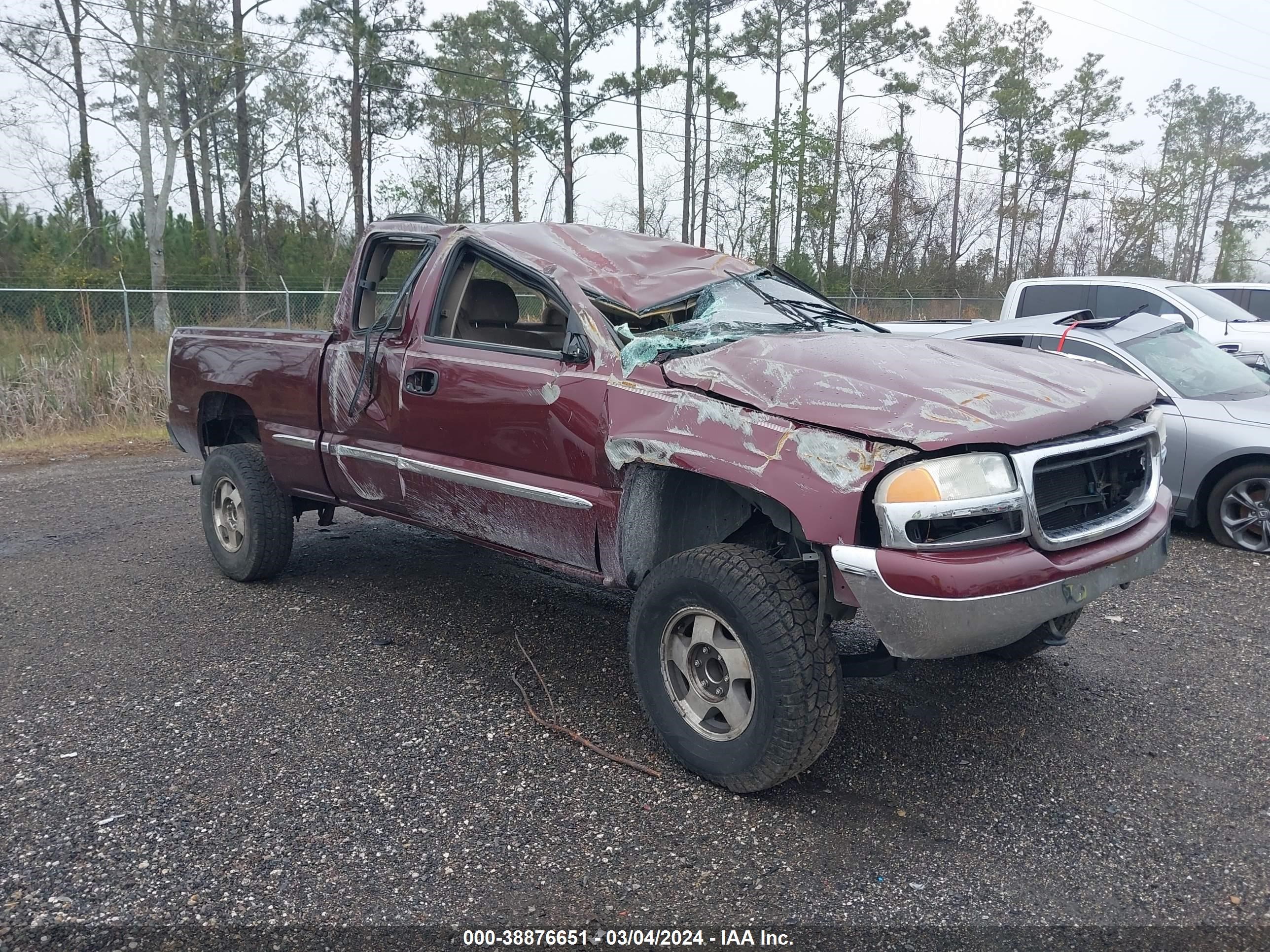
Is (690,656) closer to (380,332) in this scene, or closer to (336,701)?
(336,701)

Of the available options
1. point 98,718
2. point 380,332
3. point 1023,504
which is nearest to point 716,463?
point 1023,504

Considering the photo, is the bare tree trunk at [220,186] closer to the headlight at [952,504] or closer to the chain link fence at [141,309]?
the chain link fence at [141,309]

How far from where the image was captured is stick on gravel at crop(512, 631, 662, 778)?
3410 mm

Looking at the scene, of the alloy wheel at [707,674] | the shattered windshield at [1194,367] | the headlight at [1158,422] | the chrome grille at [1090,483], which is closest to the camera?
the chrome grille at [1090,483]

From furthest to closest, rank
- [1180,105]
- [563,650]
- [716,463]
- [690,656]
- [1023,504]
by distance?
[1180,105] < [563,650] < [690,656] < [716,463] < [1023,504]

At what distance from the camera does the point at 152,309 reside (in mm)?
16484

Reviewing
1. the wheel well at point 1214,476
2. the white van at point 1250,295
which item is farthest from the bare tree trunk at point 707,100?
the wheel well at point 1214,476

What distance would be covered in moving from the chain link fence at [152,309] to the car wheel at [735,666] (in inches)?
82.3

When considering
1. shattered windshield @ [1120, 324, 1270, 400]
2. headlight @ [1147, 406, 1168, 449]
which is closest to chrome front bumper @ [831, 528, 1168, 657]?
headlight @ [1147, 406, 1168, 449]

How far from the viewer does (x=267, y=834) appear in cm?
297

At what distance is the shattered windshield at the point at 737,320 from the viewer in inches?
140

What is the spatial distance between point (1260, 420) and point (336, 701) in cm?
599

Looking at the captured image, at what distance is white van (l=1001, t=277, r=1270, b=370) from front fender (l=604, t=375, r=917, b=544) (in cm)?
799

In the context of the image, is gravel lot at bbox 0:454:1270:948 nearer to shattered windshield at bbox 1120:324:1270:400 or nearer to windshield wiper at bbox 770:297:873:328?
windshield wiper at bbox 770:297:873:328
